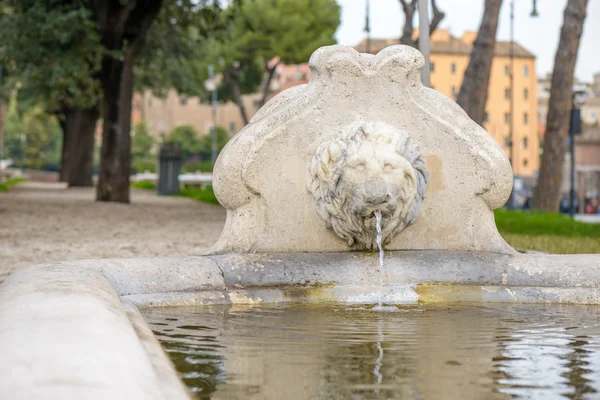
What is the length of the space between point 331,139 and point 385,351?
197 centimetres

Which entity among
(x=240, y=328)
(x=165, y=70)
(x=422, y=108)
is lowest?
(x=240, y=328)

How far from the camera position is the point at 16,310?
3014 millimetres

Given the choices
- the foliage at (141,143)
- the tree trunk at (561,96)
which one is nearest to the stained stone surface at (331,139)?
the tree trunk at (561,96)

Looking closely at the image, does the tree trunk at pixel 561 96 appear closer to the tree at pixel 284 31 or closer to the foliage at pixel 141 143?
the tree at pixel 284 31

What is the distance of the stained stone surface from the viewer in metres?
5.48

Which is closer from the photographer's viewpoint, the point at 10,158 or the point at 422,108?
the point at 422,108

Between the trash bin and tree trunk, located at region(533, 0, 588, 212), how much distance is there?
61.4ft

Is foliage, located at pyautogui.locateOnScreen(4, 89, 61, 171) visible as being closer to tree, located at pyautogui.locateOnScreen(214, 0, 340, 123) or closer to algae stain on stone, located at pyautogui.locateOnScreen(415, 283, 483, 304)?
tree, located at pyautogui.locateOnScreen(214, 0, 340, 123)

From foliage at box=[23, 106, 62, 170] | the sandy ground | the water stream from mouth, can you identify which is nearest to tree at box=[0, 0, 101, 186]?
the sandy ground

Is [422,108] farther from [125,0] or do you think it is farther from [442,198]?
[125,0]

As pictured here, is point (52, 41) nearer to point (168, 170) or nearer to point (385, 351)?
point (168, 170)

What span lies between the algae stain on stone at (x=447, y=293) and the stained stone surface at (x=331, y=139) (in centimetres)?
43

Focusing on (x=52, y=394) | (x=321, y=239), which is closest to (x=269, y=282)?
(x=321, y=239)

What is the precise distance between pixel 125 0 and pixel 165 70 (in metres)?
11.9
